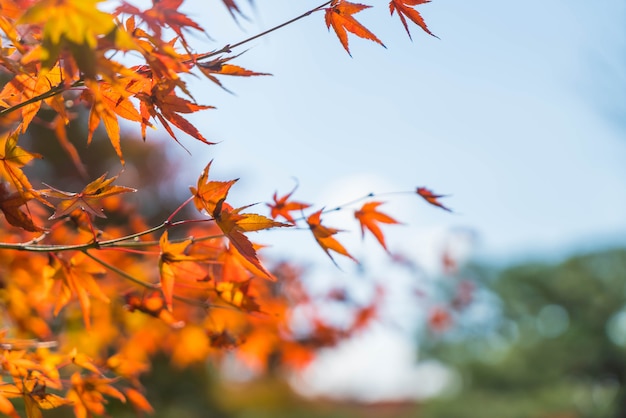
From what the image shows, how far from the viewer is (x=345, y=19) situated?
76cm

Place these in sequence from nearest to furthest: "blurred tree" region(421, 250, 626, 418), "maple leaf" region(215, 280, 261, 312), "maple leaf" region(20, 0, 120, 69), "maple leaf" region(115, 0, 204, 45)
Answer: "maple leaf" region(20, 0, 120, 69) → "maple leaf" region(115, 0, 204, 45) → "maple leaf" region(215, 280, 261, 312) → "blurred tree" region(421, 250, 626, 418)

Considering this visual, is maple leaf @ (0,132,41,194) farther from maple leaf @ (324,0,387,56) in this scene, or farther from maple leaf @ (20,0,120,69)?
maple leaf @ (324,0,387,56)

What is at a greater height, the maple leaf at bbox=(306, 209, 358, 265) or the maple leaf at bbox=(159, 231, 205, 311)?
the maple leaf at bbox=(306, 209, 358, 265)

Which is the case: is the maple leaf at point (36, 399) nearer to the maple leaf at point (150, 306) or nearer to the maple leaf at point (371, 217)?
the maple leaf at point (150, 306)

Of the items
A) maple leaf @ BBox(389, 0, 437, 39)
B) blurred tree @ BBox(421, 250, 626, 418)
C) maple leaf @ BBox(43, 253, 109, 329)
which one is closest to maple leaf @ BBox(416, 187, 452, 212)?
maple leaf @ BBox(389, 0, 437, 39)

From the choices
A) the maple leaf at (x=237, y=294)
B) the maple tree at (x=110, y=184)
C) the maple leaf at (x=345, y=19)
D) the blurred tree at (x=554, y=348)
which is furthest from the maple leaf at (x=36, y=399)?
the blurred tree at (x=554, y=348)

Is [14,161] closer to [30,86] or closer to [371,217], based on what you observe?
[30,86]

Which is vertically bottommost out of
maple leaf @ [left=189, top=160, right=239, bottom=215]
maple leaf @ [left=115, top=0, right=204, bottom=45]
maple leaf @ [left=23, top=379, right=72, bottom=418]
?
maple leaf @ [left=23, top=379, right=72, bottom=418]

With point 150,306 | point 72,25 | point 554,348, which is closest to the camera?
point 72,25

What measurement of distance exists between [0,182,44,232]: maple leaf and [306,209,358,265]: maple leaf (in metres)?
0.33

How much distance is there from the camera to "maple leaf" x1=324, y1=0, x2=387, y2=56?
0.75 metres

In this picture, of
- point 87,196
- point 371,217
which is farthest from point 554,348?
point 87,196

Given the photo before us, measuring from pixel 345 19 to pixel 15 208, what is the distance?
0.44 metres

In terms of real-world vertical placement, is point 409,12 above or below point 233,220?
above
